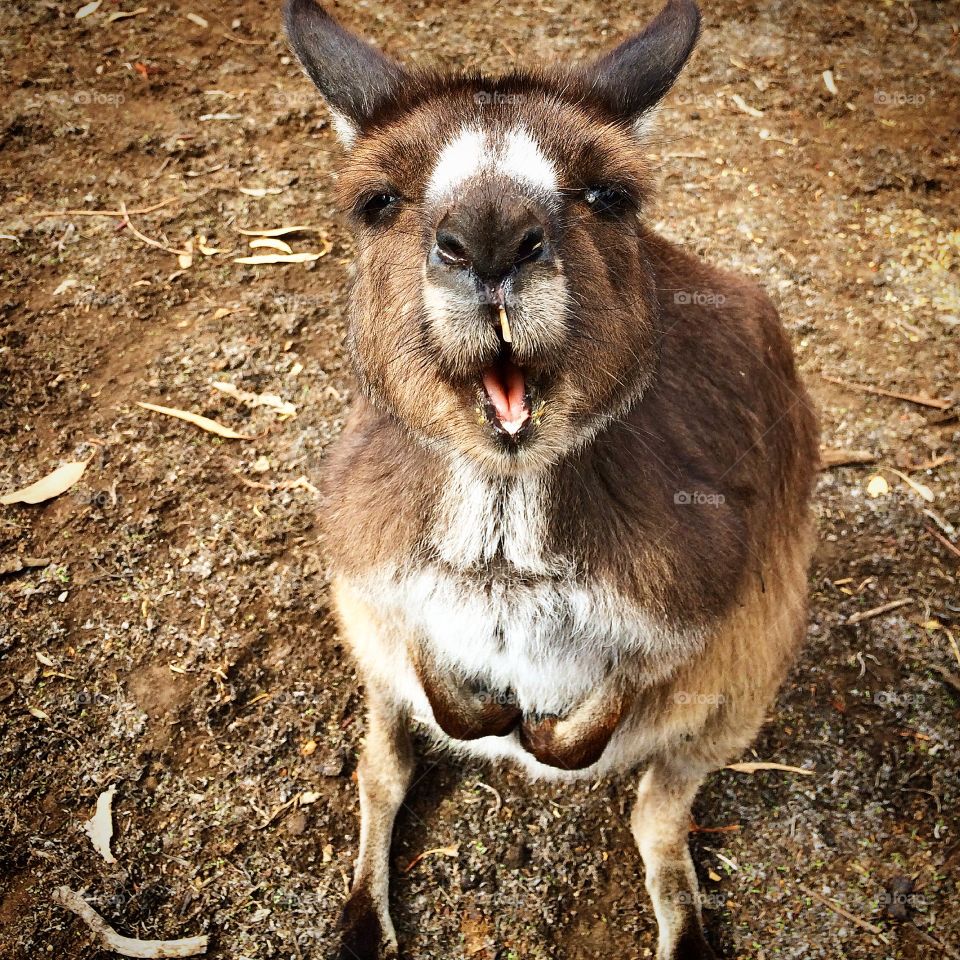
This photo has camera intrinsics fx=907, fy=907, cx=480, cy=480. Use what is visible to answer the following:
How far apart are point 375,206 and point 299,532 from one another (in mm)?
1884

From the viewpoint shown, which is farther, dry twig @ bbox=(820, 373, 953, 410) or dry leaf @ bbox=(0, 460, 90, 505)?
dry twig @ bbox=(820, 373, 953, 410)

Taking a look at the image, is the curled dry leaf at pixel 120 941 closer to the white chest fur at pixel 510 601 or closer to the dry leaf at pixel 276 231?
the white chest fur at pixel 510 601

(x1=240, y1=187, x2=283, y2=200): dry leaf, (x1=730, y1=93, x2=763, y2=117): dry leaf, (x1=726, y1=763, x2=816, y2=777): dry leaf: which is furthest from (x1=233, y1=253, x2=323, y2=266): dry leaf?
(x1=726, y1=763, x2=816, y2=777): dry leaf

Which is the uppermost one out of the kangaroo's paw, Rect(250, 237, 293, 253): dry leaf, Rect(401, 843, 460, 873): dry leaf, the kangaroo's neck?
the kangaroo's neck

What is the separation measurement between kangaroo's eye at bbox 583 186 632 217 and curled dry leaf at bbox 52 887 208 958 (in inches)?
100

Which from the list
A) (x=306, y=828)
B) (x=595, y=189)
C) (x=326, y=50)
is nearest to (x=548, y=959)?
(x=306, y=828)

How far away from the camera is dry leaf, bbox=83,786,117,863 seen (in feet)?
9.98

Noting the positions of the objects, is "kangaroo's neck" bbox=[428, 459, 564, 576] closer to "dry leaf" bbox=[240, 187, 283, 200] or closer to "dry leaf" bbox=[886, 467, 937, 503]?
"dry leaf" bbox=[886, 467, 937, 503]

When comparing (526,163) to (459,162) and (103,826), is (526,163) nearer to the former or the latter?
(459,162)

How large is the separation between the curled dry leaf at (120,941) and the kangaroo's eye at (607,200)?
8.35ft

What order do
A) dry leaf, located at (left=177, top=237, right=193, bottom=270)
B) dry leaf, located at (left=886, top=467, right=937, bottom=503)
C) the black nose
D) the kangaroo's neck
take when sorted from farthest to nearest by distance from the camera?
dry leaf, located at (left=177, top=237, right=193, bottom=270), dry leaf, located at (left=886, top=467, right=937, bottom=503), the kangaroo's neck, the black nose

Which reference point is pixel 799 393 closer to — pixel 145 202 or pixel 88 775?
pixel 88 775

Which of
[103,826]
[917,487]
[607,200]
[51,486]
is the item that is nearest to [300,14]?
[607,200]

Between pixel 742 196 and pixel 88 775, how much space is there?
14.8ft
